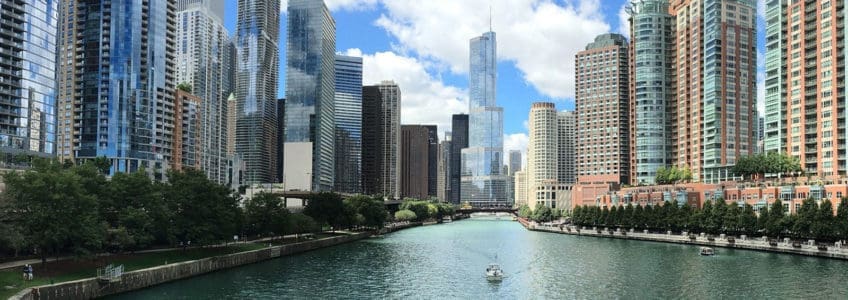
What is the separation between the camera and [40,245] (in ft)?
267

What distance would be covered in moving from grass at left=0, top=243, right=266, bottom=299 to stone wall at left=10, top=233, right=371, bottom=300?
1784 mm

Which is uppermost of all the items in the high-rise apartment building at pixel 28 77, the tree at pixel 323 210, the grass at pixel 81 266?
the high-rise apartment building at pixel 28 77

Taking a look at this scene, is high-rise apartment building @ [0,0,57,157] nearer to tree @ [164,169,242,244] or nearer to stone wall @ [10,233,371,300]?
tree @ [164,169,242,244]

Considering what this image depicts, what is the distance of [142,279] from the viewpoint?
89.1m

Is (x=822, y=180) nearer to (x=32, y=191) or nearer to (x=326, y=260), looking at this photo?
(x=326, y=260)

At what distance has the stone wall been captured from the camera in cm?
7264

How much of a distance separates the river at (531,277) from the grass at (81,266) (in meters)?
5.05

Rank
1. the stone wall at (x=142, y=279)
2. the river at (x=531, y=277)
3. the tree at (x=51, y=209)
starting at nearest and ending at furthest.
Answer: the stone wall at (x=142, y=279) → the tree at (x=51, y=209) → the river at (x=531, y=277)

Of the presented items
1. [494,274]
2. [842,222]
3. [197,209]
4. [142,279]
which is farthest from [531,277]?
[842,222]

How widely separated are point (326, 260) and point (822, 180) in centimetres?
11593

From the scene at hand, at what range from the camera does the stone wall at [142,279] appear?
7264cm

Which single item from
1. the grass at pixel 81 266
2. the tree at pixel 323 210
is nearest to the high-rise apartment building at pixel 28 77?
the tree at pixel 323 210

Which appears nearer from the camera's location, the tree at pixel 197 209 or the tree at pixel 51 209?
the tree at pixel 51 209

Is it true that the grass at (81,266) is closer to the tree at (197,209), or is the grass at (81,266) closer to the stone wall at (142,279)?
the stone wall at (142,279)
